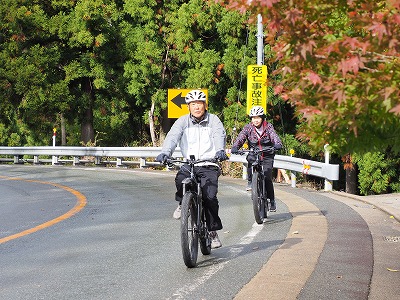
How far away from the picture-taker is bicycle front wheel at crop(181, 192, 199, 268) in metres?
8.00

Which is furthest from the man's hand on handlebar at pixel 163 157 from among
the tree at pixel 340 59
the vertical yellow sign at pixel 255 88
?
the vertical yellow sign at pixel 255 88

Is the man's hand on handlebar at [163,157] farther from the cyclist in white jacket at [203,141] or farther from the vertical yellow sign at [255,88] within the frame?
the vertical yellow sign at [255,88]

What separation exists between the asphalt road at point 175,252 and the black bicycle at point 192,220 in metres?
0.17

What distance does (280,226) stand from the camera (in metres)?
11.8

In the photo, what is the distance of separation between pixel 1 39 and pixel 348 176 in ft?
61.1

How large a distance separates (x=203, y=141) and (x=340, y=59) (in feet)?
13.0

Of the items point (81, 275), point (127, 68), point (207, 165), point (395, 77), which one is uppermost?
point (127, 68)

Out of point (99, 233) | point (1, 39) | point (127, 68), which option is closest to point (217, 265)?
point (99, 233)

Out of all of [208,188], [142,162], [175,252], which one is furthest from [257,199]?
[142,162]

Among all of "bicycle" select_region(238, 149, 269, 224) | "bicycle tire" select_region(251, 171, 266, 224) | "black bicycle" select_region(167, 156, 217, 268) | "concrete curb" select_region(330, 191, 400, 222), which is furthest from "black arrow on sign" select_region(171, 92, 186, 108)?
"black bicycle" select_region(167, 156, 217, 268)

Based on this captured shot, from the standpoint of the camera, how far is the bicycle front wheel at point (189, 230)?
7996 mm

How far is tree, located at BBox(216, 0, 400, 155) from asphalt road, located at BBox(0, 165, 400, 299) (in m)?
2.09

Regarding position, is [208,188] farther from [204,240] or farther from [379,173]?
[379,173]

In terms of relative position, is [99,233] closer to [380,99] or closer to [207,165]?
[207,165]
